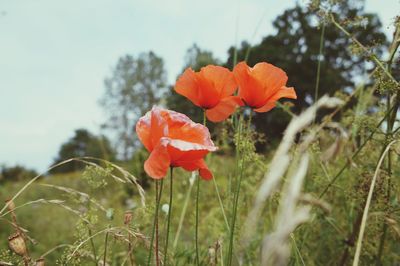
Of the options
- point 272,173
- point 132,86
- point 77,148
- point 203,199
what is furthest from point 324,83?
point 77,148

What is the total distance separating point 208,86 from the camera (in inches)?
48.3

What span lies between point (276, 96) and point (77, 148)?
4281 centimetres

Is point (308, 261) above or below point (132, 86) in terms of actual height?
below

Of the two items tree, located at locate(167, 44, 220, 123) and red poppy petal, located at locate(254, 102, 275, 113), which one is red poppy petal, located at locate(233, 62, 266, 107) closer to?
red poppy petal, located at locate(254, 102, 275, 113)

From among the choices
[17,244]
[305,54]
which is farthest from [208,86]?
[305,54]

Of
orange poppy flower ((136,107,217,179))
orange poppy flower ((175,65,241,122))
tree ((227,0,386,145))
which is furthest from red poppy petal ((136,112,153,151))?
tree ((227,0,386,145))

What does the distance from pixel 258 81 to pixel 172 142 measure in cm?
32

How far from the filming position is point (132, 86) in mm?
31094

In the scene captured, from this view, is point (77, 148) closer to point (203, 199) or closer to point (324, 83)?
point (324, 83)

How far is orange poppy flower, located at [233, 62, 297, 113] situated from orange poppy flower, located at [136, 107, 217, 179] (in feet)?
0.64

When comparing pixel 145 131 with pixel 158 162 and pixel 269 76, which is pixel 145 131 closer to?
pixel 158 162

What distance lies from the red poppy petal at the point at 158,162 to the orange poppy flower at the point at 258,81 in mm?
302

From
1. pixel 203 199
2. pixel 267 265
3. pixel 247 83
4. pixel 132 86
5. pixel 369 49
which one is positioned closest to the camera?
pixel 267 265

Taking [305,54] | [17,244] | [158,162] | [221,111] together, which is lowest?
[17,244]
